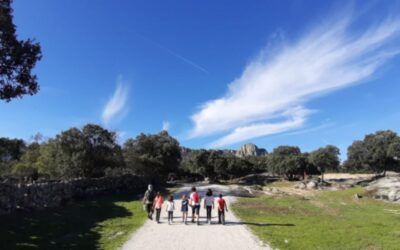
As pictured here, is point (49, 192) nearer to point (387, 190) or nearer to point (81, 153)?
point (81, 153)

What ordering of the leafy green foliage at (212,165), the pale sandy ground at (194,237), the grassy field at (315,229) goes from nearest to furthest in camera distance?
the pale sandy ground at (194,237) < the grassy field at (315,229) < the leafy green foliage at (212,165)

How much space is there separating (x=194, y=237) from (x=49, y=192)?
660 inches

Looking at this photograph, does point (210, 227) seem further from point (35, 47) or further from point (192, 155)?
point (192, 155)

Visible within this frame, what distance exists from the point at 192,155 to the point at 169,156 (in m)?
27.2

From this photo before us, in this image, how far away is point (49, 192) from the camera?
29125 mm

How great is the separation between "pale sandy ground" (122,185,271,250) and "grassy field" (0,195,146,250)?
3.22 feet

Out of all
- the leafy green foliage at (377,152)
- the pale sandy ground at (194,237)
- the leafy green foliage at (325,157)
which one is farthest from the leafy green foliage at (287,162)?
the pale sandy ground at (194,237)

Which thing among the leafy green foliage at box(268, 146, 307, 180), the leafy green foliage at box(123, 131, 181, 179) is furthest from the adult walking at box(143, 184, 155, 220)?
the leafy green foliage at box(268, 146, 307, 180)

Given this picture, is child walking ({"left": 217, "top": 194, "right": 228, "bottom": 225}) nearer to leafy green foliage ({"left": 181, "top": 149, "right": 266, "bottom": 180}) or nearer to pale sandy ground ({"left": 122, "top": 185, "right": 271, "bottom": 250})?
pale sandy ground ({"left": 122, "top": 185, "right": 271, "bottom": 250})

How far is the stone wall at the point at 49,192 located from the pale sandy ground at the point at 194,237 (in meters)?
8.86

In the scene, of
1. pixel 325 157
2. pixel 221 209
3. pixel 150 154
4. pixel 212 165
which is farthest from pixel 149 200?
pixel 325 157

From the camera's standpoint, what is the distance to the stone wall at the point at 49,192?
2302 cm

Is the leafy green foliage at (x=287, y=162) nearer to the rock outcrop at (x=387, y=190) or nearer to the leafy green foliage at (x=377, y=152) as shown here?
the leafy green foliage at (x=377, y=152)

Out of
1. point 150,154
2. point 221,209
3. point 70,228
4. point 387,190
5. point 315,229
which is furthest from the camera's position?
point 150,154
